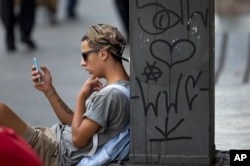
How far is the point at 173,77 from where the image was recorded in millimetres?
5715

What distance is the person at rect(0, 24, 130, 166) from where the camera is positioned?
18.7 feet

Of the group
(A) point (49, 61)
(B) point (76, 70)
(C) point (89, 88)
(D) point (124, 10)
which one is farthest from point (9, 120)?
(D) point (124, 10)

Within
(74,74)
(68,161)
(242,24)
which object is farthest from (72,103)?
(242,24)

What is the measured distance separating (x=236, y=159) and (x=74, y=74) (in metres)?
6.38

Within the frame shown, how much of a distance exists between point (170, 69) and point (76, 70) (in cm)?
653

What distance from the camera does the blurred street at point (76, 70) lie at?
27.2ft

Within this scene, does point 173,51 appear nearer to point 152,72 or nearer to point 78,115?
point 152,72

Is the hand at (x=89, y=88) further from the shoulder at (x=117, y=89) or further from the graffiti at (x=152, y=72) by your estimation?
the graffiti at (x=152, y=72)

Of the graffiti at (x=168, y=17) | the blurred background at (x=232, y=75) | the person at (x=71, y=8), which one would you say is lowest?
the blurred background at (x=232, y=75)

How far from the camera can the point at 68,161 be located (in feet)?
19.3

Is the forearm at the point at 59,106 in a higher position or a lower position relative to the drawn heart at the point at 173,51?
lower

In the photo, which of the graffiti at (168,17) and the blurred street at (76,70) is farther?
the blurred street at (76,70)

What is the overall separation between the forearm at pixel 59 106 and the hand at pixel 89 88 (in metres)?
0.23


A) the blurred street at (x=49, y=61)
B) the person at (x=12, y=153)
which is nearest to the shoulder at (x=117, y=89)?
the person at (x=12, y=153)
